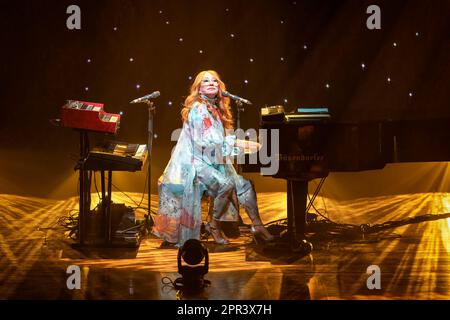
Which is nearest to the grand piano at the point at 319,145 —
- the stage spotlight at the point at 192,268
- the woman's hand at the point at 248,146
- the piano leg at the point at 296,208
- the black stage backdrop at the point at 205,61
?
the piano leg at the point at 296,208

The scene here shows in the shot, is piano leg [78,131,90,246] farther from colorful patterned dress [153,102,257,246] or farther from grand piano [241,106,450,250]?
grand piano [241,106,450,250]

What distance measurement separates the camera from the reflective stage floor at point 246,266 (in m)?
3.03

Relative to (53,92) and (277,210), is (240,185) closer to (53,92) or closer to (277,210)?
(277,210)

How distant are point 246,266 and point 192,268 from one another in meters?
0.67

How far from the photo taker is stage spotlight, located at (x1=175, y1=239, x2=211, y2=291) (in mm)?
3100

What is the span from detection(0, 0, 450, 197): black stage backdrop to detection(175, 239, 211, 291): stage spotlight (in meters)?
4.38

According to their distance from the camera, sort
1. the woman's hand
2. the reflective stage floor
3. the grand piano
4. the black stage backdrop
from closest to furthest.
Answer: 1. the reflective stage floor
2. the grand piano
3. the woman's hand
4. the black stage backdrop

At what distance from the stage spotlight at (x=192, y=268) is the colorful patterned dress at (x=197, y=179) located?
1.11 m

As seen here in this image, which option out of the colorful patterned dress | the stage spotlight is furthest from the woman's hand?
the stage spotlight

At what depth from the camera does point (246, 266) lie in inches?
146

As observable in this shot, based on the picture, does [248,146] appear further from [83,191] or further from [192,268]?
[192,268]

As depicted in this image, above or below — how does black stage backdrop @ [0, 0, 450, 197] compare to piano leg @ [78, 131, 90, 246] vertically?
above
